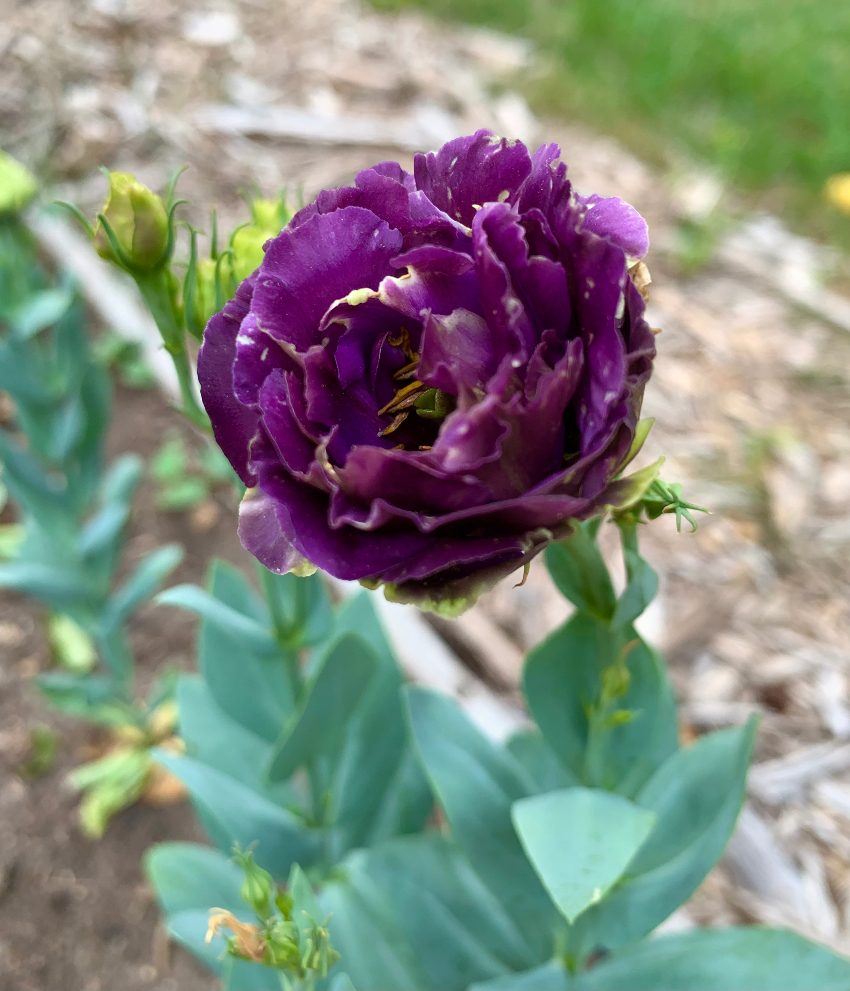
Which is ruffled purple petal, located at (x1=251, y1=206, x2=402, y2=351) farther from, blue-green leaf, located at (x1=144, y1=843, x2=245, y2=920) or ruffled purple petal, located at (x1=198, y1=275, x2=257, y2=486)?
blue-green leaf, located at (x1=144, y1=843, x2=245, y2=920)

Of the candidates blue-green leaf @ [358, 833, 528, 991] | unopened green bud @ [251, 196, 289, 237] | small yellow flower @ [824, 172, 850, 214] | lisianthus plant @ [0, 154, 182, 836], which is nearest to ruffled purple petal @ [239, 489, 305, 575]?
unopened green bud @ [251, 196, 289, 237]

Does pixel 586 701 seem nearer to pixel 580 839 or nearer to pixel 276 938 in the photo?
pixel 580 839

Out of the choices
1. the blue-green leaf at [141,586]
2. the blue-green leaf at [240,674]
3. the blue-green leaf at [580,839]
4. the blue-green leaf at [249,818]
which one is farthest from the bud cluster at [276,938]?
the blue-green leaf at [141,586]

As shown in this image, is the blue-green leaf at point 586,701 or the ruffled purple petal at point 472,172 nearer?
the ruffled purple petal at point 472,172

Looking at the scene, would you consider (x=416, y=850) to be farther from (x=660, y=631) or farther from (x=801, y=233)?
(x=801, y=233)

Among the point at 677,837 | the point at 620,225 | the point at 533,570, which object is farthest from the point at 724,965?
the point at 533,570

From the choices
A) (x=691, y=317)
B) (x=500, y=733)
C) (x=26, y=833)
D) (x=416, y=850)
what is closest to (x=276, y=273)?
(x=416, y=850)

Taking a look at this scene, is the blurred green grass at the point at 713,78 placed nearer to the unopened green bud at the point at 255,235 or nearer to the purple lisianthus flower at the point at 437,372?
the unopened green bud at the point at 255,235
